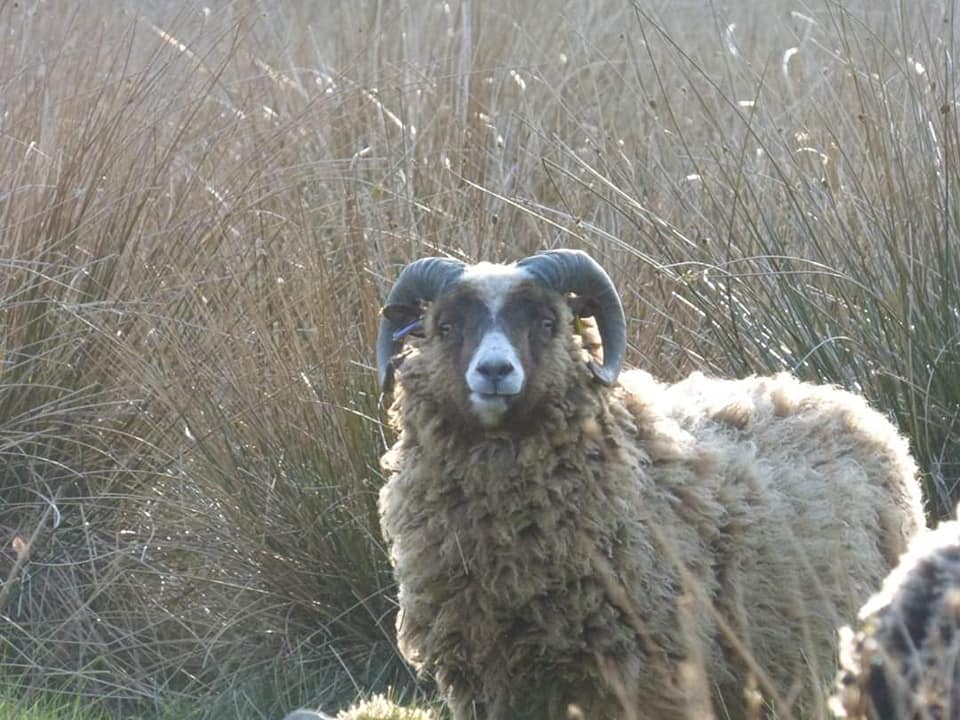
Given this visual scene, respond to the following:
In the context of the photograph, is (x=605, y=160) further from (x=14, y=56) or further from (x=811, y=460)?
(x=14, y=56)

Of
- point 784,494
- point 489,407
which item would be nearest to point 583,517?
point 489,407

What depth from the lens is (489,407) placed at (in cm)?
485

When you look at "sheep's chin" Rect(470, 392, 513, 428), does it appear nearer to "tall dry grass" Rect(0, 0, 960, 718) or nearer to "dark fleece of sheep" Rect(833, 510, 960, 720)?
"tall dry grass" Rect(0, 0, 960, 718)

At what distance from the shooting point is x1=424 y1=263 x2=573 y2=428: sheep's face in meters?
4.85

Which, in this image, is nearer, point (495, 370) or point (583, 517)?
point (495, 370)

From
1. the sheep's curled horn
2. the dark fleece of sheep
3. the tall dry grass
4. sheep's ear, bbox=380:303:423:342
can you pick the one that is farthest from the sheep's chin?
the dark fleece of sheep

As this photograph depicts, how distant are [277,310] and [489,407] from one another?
1.92 m

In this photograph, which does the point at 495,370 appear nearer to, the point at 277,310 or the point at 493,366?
the point at 493,366

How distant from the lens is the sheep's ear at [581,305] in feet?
17.5

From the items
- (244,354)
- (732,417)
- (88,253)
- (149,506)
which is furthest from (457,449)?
(88,253)

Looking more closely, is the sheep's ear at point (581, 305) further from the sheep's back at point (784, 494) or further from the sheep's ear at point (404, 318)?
the sheep's ear at point (404, 318)

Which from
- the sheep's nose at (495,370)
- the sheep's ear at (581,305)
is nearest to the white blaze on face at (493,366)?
the sheep's nose at (495,370)

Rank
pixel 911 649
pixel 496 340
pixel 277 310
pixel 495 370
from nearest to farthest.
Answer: pixel 911 649 < pixel 495 370 < pixel 496 340 < pixel 277 310

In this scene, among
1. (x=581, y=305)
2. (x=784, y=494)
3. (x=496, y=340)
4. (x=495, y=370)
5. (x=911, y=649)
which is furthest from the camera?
(x=581, y=305)
